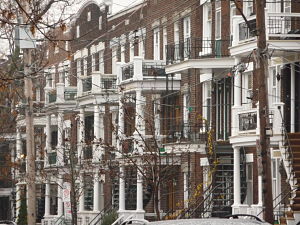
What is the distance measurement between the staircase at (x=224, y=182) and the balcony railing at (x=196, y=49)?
3444mm

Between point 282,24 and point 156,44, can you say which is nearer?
point 282,24

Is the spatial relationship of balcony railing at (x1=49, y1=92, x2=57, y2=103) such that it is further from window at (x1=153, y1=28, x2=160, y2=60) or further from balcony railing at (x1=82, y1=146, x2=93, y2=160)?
window at (x1=153, y1=28, x2=160, y2=60)

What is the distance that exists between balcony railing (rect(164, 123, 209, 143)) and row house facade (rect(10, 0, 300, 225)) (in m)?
0.05

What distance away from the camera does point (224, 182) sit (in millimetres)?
43156

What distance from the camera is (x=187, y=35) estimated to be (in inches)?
1870

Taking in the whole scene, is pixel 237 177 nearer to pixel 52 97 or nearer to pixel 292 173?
pixel 292 173

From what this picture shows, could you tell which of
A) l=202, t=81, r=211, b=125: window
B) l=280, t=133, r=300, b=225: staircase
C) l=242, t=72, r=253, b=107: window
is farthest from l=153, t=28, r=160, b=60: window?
l=280, t=133, r=300, b=225: staircase

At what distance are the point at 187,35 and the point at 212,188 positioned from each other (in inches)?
289

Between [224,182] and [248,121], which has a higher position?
[248,121]

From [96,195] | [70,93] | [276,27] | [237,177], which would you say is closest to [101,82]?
[96,195]

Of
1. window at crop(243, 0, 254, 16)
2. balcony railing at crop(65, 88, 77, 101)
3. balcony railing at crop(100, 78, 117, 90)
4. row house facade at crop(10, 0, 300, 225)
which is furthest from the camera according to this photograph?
balcony railing at crop(65, 88, 77, 101)

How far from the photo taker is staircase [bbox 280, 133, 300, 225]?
34.0 m

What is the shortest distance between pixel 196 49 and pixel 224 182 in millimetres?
5388

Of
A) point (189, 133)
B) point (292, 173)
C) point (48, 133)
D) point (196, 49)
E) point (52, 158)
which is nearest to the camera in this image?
point (292, 173)
